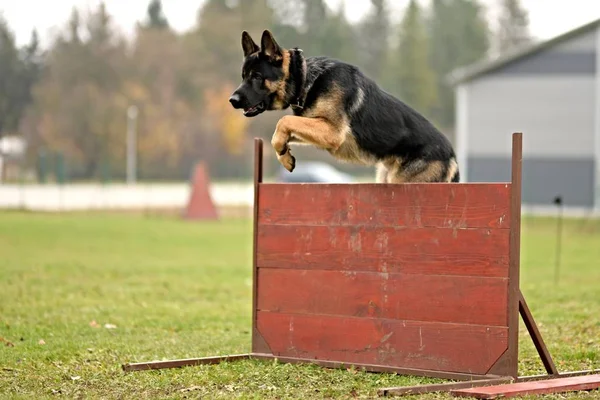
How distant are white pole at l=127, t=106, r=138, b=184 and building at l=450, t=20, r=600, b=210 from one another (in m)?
22.3

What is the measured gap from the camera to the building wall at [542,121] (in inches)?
1195

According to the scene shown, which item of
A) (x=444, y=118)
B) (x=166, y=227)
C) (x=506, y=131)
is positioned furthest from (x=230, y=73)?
(x=166, y=227)

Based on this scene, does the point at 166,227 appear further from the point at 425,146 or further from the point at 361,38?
the point at 361,38

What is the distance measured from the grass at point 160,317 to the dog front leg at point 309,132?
155 cm

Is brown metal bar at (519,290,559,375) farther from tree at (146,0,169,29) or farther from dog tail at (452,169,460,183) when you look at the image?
tree at (146,0,169,29)

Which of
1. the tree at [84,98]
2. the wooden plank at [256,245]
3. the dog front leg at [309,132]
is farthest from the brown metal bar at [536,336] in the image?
the tree at [84,98]

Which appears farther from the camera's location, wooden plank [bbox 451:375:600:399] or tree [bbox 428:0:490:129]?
tree [bbox 428:0:490:129]

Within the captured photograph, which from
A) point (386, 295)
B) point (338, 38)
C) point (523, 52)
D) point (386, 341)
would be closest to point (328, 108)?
point (386, 295)

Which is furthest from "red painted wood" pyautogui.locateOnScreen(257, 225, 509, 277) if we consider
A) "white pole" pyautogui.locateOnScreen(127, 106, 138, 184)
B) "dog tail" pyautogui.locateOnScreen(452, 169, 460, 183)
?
"white pole" pyautogui.locateOnScreen(127, 106, 138, 184)

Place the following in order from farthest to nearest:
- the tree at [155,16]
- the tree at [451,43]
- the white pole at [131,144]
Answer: the tree at [451,43] → the tree at [155,16] → the white pole at [131,144]

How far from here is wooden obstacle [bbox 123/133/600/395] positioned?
552 cm

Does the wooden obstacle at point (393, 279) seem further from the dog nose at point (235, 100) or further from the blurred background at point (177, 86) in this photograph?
the blurred background at point (177, 86)

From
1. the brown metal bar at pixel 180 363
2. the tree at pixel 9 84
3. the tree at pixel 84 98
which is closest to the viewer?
the brown metal bar at pixel 180 363

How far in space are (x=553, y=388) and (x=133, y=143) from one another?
47.1 m
